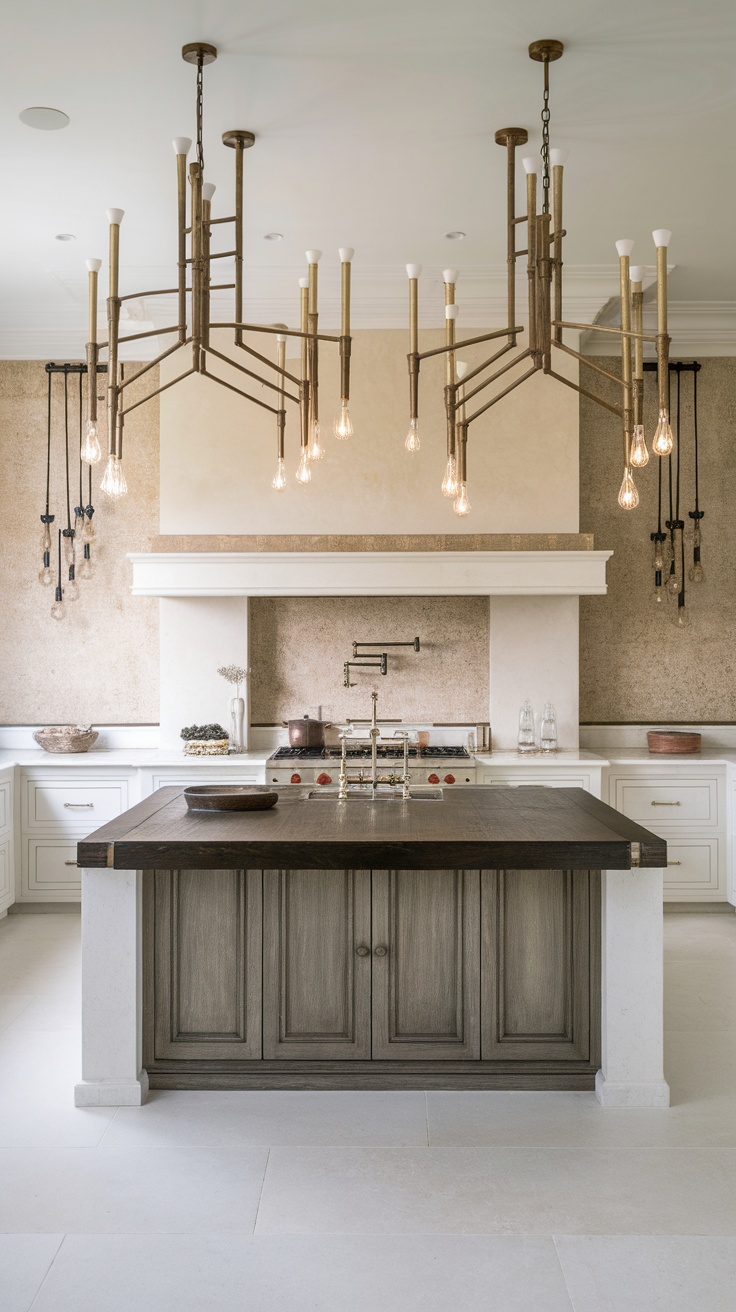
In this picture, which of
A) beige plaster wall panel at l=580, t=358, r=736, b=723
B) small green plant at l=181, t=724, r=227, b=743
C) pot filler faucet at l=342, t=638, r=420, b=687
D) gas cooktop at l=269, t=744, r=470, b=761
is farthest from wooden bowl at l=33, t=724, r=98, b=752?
beige plaster wall panel at l=580, t=358, r=736, b=723

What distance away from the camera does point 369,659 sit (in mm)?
5809

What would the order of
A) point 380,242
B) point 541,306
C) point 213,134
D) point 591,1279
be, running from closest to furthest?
point 591,1279
point 541,306
point 213,134
point 380,242

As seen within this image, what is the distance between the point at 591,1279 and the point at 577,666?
11.9 ft

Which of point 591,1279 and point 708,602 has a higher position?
point 708,602

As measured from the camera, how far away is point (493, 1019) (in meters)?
3.24

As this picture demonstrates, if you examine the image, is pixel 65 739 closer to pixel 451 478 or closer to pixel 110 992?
pixel 110 992

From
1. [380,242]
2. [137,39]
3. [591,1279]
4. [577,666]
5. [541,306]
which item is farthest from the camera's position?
[577,666]

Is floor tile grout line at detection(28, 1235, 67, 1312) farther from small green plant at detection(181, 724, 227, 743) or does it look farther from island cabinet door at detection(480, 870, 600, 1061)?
small green plant at detection(181, 724, 227, 743)

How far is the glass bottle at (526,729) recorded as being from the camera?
5438 millimetres

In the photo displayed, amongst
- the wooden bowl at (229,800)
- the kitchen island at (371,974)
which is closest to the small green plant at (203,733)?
the wooden bowl at (229,800)

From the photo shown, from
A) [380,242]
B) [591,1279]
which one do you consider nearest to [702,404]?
[380,242]

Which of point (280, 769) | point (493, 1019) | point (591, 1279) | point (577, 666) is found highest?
point (577, 666)

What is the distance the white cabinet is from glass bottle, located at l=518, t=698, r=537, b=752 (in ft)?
1.45

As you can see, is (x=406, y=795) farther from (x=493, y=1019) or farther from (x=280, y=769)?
(x=280, y=769)
